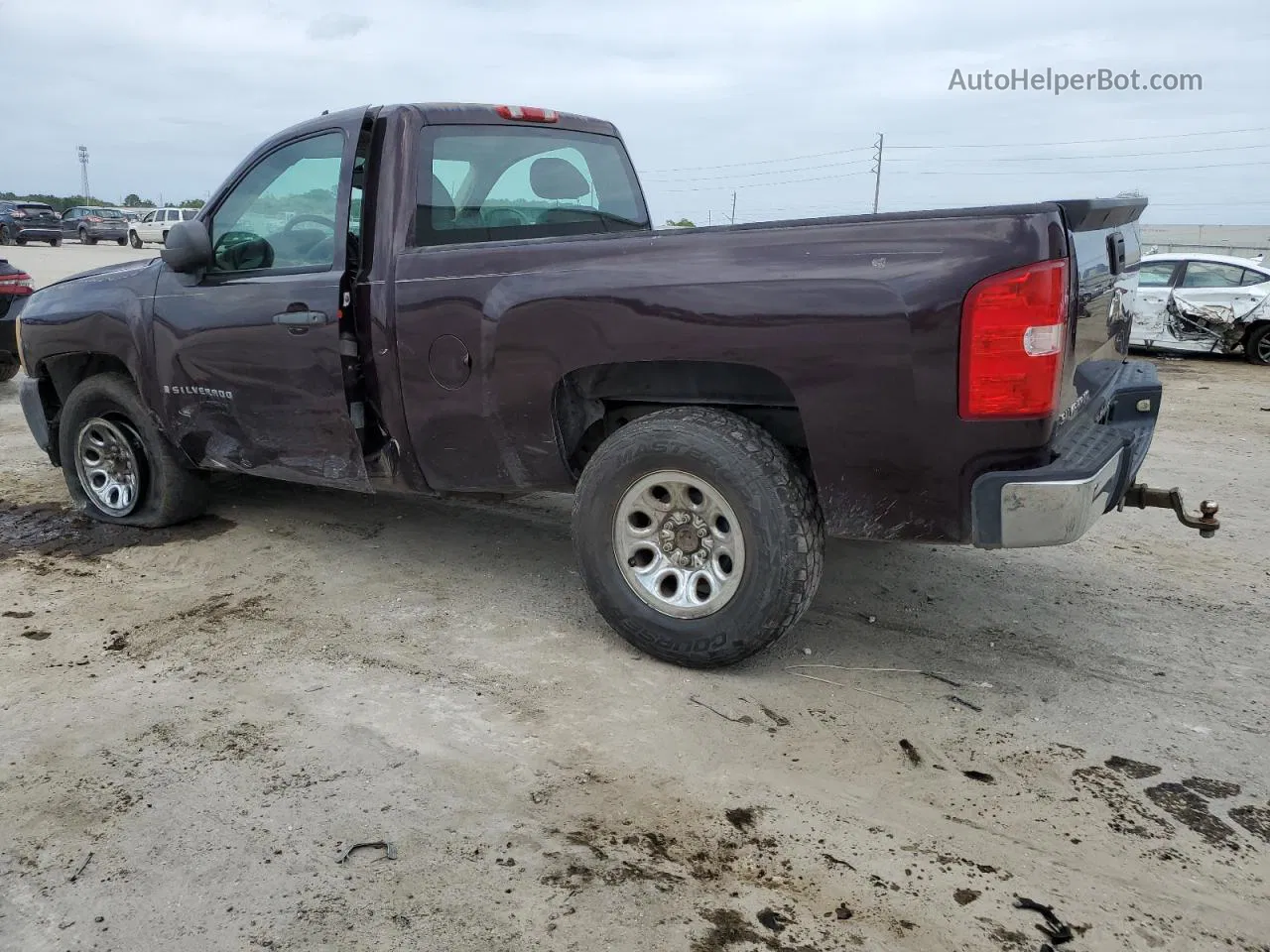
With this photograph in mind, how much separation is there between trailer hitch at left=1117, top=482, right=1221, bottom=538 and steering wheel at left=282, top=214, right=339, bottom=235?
333 centimetres

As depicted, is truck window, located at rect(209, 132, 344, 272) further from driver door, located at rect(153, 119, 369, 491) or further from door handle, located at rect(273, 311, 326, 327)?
door handle, located at rect(273, 311, 326, 327)

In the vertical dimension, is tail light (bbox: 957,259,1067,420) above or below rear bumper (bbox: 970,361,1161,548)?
above

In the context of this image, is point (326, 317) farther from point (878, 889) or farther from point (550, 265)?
point (878, 889)

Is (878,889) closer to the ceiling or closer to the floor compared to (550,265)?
closer to the floor

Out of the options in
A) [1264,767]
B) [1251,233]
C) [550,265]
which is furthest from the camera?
[1251,233]

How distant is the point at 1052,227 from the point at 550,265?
1.67 meters

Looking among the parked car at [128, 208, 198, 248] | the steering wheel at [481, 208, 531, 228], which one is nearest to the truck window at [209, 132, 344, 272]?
the steering wheel at [481, 208, 531, 228]

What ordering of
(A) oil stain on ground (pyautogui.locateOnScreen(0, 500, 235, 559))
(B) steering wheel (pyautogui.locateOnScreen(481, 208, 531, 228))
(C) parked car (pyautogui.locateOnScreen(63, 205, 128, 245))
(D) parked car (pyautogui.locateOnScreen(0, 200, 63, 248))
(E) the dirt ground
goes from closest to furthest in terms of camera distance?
(E) the dirt ground
(B) steering wheel (pyautogui.locateOnScreen(481, 208, 531, 228))
(A) oil stain on ground (pyautogui.locateOnScreen(0, 500, 235, 559))
(D) parked car (pyautogui.locateOnScreen(0, 200, 63, 248))
(C) parked car (pyautogui.locateOnScreen(63, 205, 128, 245))

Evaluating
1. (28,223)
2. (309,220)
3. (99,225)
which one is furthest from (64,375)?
(99,225)

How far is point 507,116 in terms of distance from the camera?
15.4 feet

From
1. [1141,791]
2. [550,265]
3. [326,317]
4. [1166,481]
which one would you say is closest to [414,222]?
[326,317]

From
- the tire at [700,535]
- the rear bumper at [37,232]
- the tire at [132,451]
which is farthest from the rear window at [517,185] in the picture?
the rear bumper at [37,232]

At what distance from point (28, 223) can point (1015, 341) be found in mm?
41283

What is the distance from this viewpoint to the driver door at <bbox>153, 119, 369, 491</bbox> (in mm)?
4324
